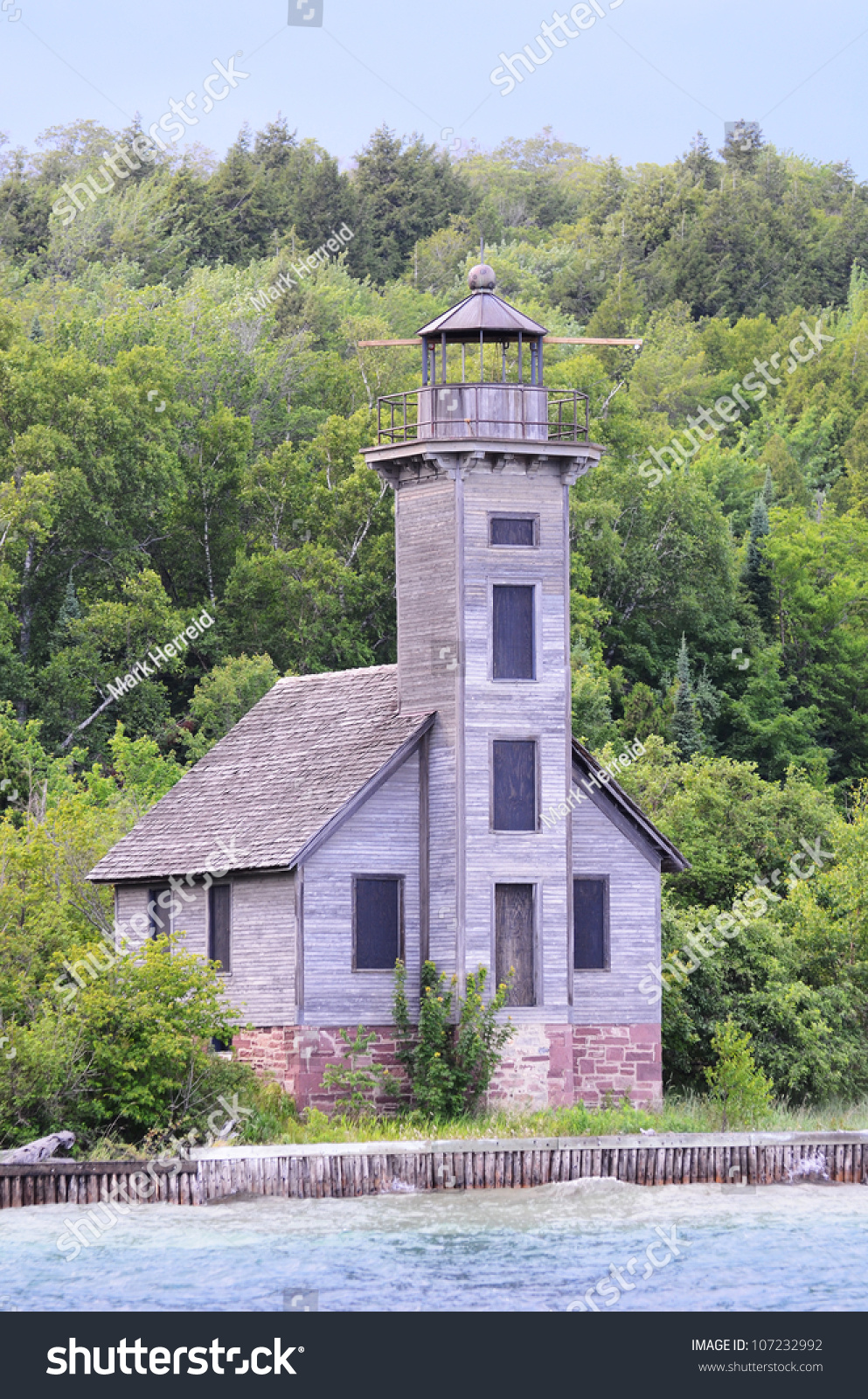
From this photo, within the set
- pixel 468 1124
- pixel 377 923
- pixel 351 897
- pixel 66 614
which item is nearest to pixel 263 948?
pixel 351 897

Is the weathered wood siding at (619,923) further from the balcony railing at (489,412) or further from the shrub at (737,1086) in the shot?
the balcony railing at (489,412)

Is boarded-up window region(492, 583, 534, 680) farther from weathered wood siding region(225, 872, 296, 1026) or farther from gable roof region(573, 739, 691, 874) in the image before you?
weathered wood siding region(225, 872, 296, 1026)

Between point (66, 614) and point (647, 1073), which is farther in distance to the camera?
point (66, 614)

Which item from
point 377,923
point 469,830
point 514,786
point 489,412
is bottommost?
point 377,923

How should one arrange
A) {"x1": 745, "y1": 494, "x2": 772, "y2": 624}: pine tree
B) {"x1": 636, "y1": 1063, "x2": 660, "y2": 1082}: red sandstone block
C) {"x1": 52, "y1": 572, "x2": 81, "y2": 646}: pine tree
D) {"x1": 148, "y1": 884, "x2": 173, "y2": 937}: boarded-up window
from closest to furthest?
{"x1": 636, "y1": 1063, "x2": 660, "y2": 1082}: red sandstone block < {"x1": 148, "y1": 884, "x2": 173, "y2": 937}: boarded-up window < {"x1": 52, "y1": 572, "x2": 81, "y2": 646}: pine tree < {"x1": 745, "y1": 494, "x2": 772, "y2": 624}: pine tree

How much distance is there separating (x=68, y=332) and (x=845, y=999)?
3716 cm

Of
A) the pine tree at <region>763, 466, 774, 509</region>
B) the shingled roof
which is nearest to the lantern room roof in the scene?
the shingled roof

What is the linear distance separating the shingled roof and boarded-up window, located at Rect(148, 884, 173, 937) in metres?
0.48

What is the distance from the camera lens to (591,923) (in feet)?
127

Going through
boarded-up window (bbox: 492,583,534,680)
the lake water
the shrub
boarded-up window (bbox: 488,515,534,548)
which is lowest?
the lake water

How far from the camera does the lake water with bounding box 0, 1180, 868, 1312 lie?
25.7 metres

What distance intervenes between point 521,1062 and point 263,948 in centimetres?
479

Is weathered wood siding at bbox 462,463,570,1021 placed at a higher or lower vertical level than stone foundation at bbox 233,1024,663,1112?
higher

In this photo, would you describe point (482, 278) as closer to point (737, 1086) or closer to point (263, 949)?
point (263, 949)
